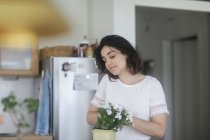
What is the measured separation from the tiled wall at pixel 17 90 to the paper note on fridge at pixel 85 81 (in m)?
0.60

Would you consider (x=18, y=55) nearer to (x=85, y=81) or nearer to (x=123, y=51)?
(x=85, y=81)

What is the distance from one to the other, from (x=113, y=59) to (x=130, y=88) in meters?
0.16

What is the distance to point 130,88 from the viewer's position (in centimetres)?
156

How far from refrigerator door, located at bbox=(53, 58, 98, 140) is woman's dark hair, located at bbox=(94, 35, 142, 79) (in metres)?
1.36

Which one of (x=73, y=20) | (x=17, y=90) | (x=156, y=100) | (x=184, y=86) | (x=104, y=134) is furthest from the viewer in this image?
(x=184, y=86)

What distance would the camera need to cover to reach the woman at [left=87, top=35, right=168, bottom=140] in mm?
1486

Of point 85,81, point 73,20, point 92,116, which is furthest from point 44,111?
point 92,116

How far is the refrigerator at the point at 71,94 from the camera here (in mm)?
2936

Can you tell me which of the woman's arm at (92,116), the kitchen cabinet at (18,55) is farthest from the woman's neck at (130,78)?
the kitchen cabinet at (18,55)

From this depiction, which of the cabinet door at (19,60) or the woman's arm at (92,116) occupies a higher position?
the cabinet door at (19,60)

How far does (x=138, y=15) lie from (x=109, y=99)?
3.32 meters

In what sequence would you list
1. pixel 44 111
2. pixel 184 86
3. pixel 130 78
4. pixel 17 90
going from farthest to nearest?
pixel 184 86 < pixel 17 90 < pixel 44 111 < pixel 130 78

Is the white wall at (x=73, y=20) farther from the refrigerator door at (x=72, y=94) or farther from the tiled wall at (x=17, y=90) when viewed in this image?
the refrigerator door at (x=72, y=94)

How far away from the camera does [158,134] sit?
1.39m
